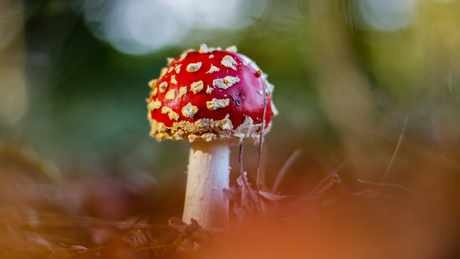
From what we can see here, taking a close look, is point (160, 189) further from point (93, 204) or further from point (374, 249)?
point (374, 249)

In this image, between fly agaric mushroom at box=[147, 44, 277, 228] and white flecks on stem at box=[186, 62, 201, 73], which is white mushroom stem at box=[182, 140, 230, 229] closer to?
fly agaric mushroom at box=[147, 44, 277, 228]

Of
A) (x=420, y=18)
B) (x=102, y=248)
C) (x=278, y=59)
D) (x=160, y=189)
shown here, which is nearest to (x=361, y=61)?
(x=420, y=18)

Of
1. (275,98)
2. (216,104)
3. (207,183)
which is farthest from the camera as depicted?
(275,98)

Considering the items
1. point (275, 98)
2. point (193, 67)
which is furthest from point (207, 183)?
point (275, 98)

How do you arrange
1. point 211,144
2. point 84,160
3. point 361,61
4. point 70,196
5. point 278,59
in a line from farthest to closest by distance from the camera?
point 278,59
point 84,160
point 70,196
point 361,61
point 211,144

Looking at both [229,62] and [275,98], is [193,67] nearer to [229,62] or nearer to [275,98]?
[229,62]

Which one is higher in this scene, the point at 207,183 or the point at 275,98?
the point at 275,98

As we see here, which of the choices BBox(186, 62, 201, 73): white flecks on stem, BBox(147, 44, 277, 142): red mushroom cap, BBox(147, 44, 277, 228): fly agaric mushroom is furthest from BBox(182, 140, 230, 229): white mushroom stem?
BBox(186, 62, 201, 73): white flecks on stem

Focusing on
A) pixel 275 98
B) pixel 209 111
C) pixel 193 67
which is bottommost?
pixel 209 111
